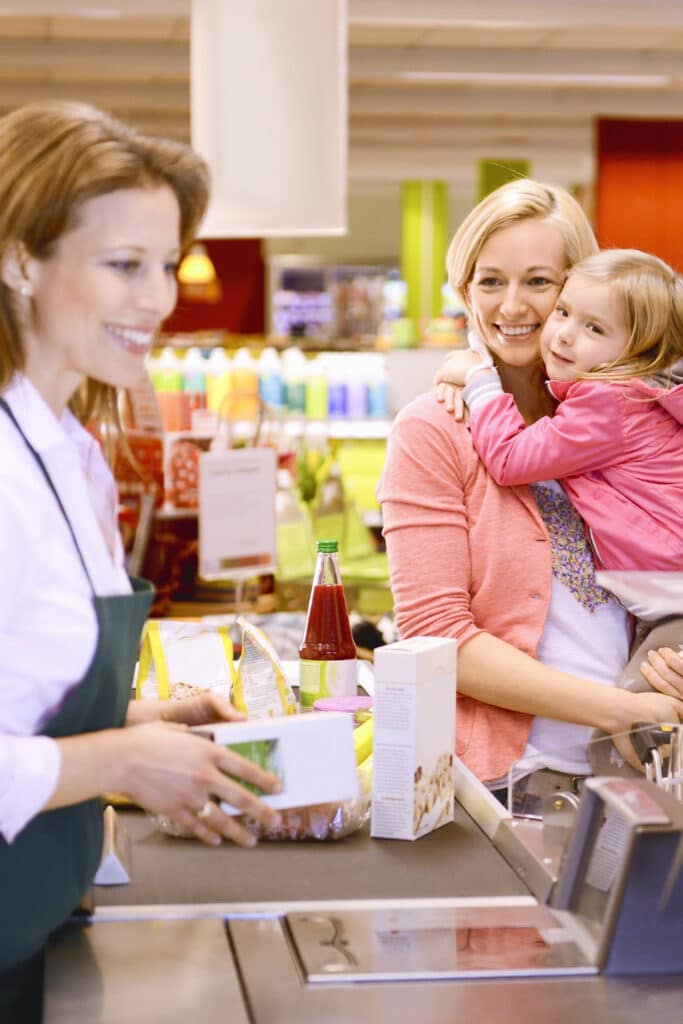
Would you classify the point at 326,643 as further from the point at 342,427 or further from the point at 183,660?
the point at 342,427

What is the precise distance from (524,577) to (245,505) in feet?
6.17

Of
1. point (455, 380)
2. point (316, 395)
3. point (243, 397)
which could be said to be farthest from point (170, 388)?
point (455, 380)

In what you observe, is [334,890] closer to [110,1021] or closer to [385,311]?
[110,1021]

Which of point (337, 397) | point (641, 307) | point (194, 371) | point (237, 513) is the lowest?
point (337, 397)

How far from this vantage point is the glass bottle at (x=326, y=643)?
2.02 metres

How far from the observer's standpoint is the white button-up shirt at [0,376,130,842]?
125 centimetres

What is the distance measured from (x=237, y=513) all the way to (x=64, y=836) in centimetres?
262

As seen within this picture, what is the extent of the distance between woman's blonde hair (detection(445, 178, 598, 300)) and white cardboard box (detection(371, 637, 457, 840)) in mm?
775

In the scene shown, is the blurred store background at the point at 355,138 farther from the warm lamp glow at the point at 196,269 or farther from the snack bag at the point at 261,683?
the warm lamp glow at the point at 196,269

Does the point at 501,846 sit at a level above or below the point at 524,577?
below

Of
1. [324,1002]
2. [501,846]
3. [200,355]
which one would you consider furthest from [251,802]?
[200,355]

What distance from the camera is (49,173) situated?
130cm

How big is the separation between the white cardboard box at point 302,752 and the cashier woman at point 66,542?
2.7 inches

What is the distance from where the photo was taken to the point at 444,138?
638 inches
